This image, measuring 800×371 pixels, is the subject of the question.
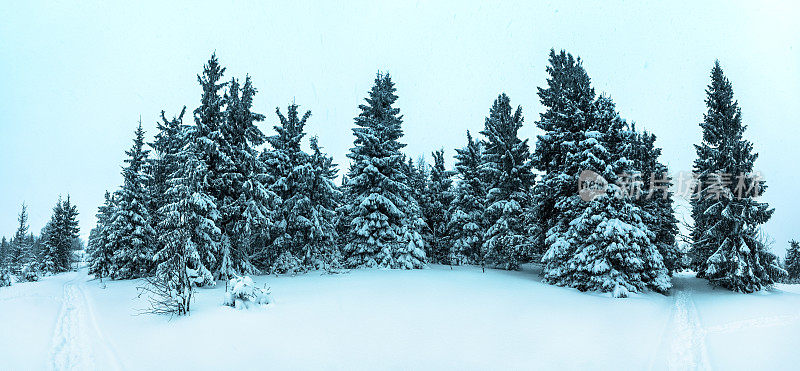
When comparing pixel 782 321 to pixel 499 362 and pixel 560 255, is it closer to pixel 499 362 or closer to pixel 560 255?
pixel 560 255

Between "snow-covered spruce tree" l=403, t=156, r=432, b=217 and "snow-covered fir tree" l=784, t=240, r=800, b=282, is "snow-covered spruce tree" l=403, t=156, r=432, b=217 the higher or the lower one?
the higher one

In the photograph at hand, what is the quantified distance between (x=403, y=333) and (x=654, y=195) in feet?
68.8

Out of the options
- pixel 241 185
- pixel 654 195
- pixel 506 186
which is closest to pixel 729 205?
pixel 654 195

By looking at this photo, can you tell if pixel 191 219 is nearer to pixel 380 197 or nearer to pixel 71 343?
pixel 71 343

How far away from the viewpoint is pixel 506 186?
80.7ft

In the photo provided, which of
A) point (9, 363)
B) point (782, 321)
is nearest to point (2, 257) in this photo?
point (9, 363)

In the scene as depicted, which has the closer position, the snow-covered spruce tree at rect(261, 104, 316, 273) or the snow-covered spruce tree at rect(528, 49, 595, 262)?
the snow-covered spruce tree at rect(528, 49, 595, 262)

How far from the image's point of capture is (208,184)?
18.4 meters

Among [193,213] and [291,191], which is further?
[291,191]

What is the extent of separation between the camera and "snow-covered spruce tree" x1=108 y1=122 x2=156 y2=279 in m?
24.7

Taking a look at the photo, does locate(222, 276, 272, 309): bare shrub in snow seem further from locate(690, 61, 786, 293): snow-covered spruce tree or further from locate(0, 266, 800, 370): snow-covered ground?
locate(690, 61, 786, 293): snow-covered spruce tree

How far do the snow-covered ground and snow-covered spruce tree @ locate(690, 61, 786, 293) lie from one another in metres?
5.24

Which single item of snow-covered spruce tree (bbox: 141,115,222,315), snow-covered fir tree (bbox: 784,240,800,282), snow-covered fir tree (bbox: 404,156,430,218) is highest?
snow-covered fir tree (bbox: 404,156,430,218)

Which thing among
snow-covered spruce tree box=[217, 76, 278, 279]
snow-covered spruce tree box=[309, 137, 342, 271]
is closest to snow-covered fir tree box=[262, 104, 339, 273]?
snow-covered spruce tree box=[309, 137, 342, 271]
